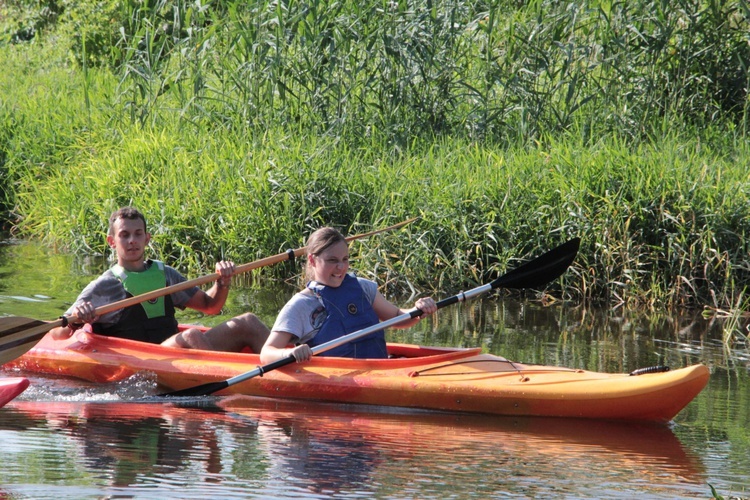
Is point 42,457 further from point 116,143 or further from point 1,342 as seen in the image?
point 116,143

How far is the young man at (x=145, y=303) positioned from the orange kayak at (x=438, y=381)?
0.56ft

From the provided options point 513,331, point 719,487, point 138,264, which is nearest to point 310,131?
point 513,331

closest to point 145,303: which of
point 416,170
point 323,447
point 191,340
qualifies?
point 191,340

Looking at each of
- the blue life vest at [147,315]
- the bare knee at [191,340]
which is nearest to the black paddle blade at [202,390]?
the bare knee at [191,340]

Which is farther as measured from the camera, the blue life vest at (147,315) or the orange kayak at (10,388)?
the blue life vest at (147,315)

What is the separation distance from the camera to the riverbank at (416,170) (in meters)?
7.52

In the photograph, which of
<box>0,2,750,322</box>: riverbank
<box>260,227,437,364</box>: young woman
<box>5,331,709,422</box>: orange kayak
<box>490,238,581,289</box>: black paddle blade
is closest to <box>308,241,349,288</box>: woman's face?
<box>260,227,437,364</box>: young woman

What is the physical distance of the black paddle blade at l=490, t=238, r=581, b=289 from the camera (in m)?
5.87

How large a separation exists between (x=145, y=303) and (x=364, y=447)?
1907 mm

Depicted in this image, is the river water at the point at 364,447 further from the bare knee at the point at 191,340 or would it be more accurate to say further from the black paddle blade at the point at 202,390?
the bare knee at the point at 191,340

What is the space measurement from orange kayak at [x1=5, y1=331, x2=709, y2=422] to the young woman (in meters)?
0.15

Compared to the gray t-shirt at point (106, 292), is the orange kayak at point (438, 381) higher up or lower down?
lower down

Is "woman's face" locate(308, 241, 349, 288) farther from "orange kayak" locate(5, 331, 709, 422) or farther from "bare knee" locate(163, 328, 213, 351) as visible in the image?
"bare knee" locate(163, 328, 213, 351)

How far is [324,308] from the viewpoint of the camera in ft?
17.4
